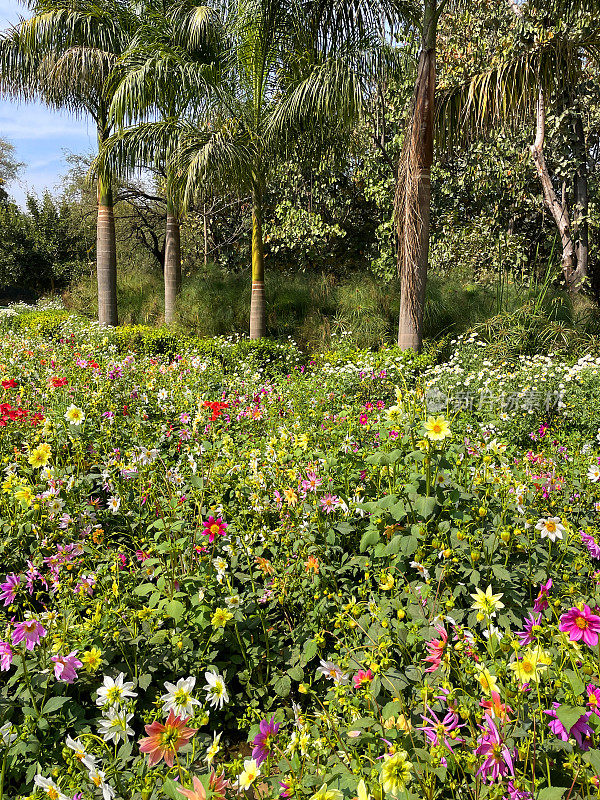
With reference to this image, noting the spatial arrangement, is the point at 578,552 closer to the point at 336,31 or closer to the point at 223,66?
the point at 336,31

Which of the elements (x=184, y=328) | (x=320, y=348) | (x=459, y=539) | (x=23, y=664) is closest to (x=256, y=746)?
(x=23, y=664)

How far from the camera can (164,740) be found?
1.16 meters

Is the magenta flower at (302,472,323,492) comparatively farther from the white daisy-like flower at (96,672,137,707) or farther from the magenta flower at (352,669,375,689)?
the white daisy-like flower at (96,672,137,707)

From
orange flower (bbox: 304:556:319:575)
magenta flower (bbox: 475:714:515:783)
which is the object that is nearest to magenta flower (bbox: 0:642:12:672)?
orange flower (bbox: 304:556:319:575)

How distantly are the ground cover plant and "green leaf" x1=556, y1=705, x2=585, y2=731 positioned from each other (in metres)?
0.04

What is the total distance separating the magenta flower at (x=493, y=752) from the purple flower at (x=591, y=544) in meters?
1.16

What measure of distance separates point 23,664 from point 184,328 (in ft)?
27.4

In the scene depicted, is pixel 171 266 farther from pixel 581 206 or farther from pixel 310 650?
pixel 310 650

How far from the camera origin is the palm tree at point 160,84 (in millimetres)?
8227

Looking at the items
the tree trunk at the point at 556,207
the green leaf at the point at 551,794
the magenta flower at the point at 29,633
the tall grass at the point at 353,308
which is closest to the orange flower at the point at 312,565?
the magenta flower at the point at 29,633

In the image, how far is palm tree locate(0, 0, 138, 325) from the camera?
9.44m

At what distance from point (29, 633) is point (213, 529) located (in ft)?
2.15

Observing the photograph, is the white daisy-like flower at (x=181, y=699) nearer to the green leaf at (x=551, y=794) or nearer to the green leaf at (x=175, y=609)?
the green leaf at (x=175, y=609)

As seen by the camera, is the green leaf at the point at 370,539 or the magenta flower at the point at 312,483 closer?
the green leaf at the point at 370,539
